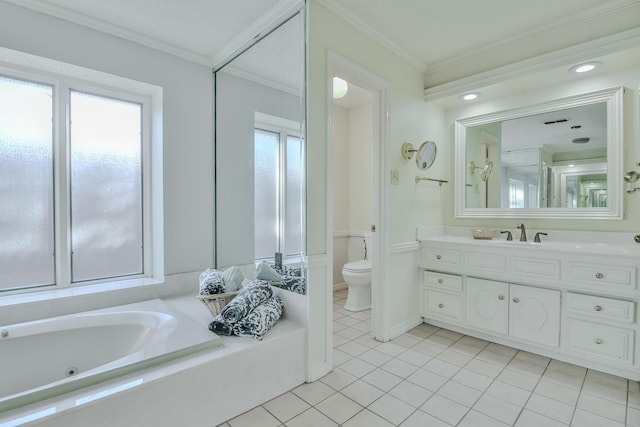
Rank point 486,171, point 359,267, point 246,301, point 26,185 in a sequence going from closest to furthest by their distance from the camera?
1. point 246,301
2. point 26,185
3. point 486,171
4. point 359,267

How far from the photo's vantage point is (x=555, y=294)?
2.17m

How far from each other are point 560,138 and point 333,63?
201cm

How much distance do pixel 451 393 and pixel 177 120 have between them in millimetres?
2748

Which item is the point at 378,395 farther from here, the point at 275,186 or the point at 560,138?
the point at 560,138

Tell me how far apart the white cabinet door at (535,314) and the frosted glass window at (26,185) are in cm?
338

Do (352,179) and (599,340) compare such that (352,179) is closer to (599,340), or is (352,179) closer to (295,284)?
(295,284)

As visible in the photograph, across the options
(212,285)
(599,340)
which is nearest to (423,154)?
(599,340)

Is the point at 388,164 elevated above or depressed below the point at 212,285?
above

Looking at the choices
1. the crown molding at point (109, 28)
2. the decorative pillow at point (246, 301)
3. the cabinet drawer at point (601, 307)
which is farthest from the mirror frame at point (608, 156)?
the crown molding at point (109, 28)

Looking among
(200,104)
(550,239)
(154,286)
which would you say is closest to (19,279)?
(154,286)

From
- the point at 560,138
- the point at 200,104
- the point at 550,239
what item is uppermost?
the point at 200,104

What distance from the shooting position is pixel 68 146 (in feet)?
7.13

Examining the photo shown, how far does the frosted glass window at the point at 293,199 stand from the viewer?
6.66 feet

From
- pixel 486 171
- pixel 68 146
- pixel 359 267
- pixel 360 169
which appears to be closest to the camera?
pixel 68 146
